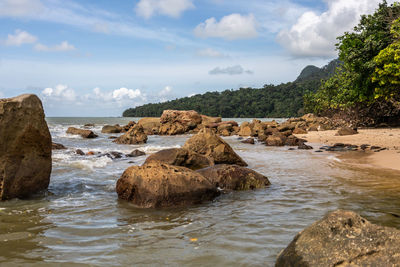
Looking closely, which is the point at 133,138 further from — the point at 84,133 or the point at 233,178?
the point at 233,178

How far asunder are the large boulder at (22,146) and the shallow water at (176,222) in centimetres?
34

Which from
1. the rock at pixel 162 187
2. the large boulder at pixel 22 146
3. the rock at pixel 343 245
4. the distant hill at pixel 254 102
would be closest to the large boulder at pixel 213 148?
the rock at pixel 162 187

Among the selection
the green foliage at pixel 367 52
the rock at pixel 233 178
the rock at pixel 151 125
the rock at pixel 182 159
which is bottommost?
the rock at pixel 233 178

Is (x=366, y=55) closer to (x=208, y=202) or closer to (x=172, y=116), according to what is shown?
(x=208, y=202)

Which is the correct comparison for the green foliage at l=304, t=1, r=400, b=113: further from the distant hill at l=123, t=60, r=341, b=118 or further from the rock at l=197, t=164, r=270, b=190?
the distant hill at l=123, t=60, r=341, b=118

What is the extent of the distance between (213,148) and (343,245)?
819cm

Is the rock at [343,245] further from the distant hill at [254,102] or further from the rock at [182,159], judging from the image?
the distant hill at [254,102]

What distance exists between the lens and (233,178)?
24.7 feet

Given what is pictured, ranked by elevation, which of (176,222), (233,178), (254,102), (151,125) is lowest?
(176,222)

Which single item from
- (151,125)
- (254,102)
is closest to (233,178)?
(151,125)

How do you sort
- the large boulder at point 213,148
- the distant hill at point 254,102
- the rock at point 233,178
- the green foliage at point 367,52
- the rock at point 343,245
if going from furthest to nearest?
the distant hill at point 254,102 < the green foliage at point 367,52 < the large boulder at point 213,148 < the rock at point 233,178 < the rock at point 343,245

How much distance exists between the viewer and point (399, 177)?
28.3ft

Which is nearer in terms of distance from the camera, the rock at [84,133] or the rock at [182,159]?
the rock at [182,159]

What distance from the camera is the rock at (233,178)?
746cm
